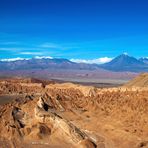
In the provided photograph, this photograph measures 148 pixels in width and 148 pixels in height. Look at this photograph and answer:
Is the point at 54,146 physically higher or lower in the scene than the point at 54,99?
lower

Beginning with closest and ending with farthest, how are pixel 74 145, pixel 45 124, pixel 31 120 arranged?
pixel 74 145 < pixel 45 124 < pixel 31 120

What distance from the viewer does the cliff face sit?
3175 cm

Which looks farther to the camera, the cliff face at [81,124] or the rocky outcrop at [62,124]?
Answer: the rocky outcrop at [62,124]

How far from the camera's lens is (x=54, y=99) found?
4572 centimetres

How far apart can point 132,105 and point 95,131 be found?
4.85 metres

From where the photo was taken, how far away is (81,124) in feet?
118

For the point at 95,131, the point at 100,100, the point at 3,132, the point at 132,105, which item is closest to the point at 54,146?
the point at 95,131

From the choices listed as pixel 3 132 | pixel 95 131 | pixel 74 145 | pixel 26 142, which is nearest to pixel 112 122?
pixel 95 131

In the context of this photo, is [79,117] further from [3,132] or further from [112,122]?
[3,132]

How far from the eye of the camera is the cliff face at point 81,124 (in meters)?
31.8

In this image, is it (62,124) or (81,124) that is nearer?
(62,124)

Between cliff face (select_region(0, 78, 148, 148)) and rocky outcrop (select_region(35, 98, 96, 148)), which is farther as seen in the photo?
rocky outcrop (select_region(35, 98, 96, 148))

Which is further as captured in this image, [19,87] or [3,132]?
[19,87]

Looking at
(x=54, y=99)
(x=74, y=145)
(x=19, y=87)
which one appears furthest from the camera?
(x=19, y=87)
